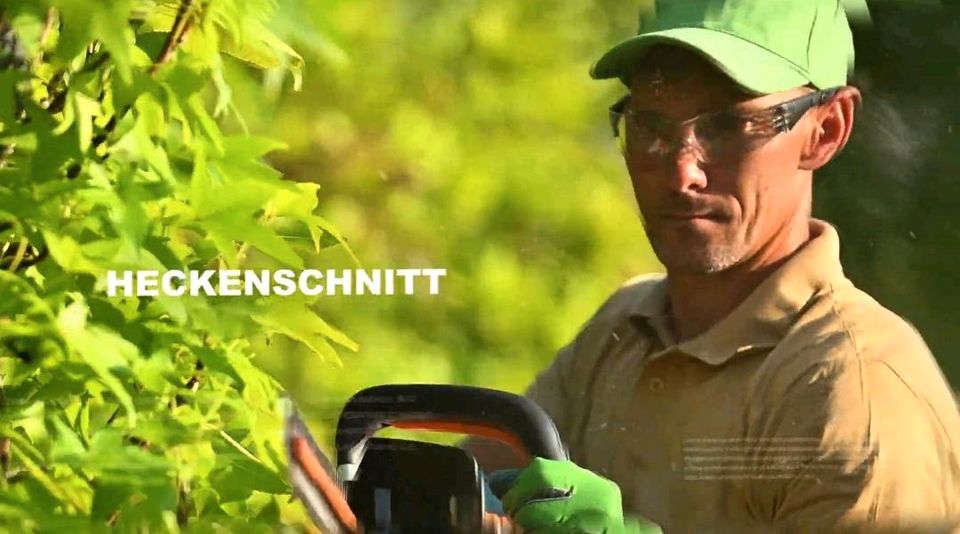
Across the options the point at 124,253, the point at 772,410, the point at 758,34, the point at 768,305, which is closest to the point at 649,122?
the point at 758,34

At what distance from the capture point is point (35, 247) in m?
1.28

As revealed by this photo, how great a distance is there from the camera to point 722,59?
1.49 m

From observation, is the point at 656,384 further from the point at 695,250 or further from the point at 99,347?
the point at 99,347

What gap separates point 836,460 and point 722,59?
577 millimetres

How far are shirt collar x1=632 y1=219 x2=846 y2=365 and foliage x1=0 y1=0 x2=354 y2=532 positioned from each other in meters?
0.53

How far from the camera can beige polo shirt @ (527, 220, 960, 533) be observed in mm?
1513

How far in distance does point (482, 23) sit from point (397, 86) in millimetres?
146

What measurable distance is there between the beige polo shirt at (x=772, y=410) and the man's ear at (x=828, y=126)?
9 cm

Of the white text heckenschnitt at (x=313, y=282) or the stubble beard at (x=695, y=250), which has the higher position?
the stubble beard at (x=695, y=250)

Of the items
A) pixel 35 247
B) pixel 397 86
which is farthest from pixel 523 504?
pixel 35 247

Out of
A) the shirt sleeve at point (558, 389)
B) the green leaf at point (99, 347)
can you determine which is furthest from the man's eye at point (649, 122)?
the green leaf at point (99, 347)

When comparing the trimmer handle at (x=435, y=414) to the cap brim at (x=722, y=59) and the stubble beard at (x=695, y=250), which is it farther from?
the cap brim at (x=722, y=59)

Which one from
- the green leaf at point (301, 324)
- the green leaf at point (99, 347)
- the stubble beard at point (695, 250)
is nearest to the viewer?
the green leaf at point (99, 347)

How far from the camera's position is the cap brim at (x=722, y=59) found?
1.49 meters
